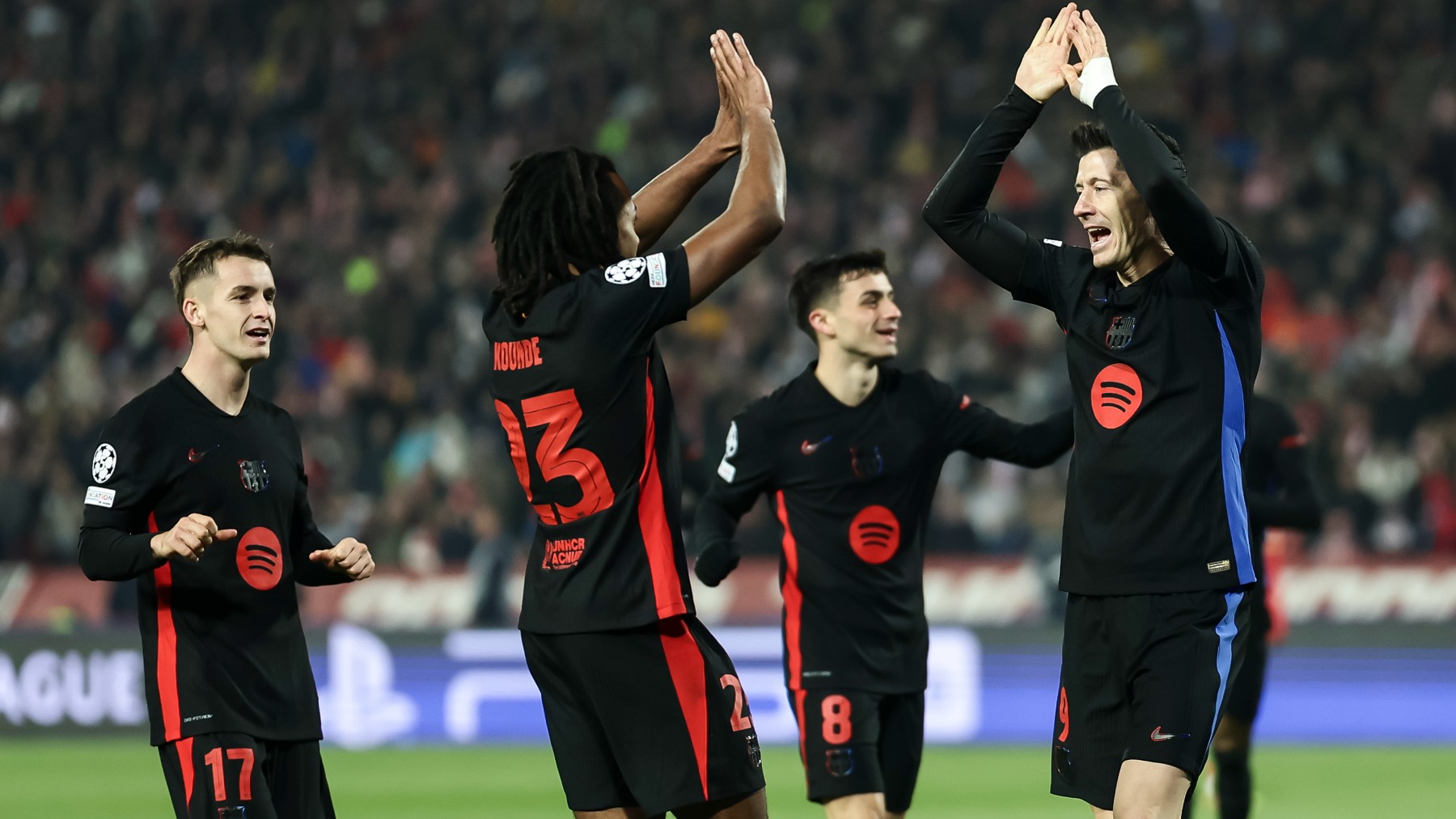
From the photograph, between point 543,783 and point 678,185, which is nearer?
point 678,185

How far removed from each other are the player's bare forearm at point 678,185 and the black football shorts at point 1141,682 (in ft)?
5.53

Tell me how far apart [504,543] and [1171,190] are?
10.6 m

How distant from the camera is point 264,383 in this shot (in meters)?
17.2

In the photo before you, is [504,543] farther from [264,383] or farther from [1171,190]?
[1171,190]

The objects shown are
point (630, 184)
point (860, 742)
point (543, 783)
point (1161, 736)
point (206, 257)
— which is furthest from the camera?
point (630, 184)

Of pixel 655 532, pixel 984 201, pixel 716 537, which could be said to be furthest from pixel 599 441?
pixel 716 537

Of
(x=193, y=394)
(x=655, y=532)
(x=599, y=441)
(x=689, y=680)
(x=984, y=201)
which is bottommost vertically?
(x=689, y=680)

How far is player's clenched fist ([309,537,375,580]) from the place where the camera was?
5.54 metres

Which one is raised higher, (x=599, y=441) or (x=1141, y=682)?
(x=599, y=441)

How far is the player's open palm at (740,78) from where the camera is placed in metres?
5.07

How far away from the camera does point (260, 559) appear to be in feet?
18.2

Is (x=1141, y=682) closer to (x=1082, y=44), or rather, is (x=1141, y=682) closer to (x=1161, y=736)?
(x=1161, y=736)

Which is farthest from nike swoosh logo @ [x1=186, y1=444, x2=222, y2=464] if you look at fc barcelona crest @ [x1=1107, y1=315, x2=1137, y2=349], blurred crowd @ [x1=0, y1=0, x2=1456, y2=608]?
blurred crowd @ [x1=0, y1=0, x2=1456, y2=608]

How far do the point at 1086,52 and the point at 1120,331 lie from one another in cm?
84
